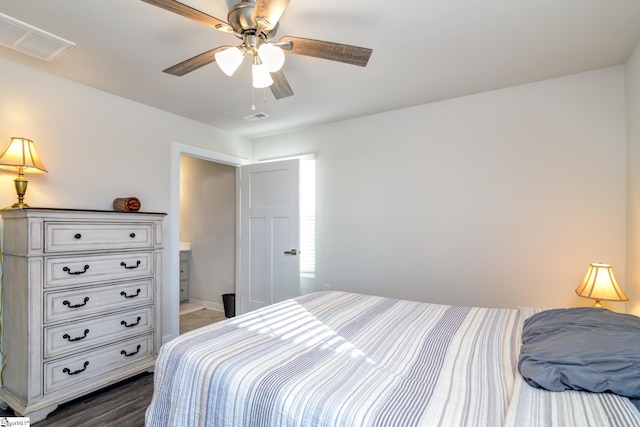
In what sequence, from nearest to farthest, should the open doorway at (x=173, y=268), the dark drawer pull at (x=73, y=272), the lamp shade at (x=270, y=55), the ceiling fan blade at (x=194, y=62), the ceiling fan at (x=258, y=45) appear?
the ceiling fan at (x=258, y=45)
the lamp shade at (x=270, y=55)
the ceiling fan blade at (x=194, y=62)
the dark drawer pull at (x=73, y=272)
the open doorway at (x=173, y=268)

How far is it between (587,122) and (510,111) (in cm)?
55

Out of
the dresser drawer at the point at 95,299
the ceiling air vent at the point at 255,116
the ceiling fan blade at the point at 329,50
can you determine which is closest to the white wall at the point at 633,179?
the ceiling fan blade at the point at 329,50

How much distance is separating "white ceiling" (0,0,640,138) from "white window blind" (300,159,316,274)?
0.96 meters

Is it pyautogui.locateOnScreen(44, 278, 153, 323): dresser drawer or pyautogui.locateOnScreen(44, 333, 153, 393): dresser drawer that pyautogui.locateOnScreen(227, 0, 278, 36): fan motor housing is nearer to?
pyautogui.locateOnScreen(44, 278, 153, 323): dresser drawer

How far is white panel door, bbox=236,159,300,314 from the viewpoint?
3820 millimetres

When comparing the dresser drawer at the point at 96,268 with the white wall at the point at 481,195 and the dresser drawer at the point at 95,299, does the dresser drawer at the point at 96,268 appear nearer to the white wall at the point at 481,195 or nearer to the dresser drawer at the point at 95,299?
the dresser drawer at the point at 95,299

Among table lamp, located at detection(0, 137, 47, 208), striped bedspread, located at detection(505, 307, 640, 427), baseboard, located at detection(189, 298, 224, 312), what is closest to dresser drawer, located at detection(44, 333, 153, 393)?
table lamp, located at detection(0, 137, 47, 208)

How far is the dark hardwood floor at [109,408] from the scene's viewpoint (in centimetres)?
207

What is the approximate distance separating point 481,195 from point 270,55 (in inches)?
88.5

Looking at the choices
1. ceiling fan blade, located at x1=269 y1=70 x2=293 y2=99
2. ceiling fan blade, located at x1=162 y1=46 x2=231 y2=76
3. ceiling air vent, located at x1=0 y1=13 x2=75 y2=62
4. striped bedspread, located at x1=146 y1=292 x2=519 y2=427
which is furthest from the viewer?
ceiling fan blade, located at x1=269 y1=70 x2=293 y2=99

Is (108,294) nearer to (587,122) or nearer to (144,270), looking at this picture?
(144,270)

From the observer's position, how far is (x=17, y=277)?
215cm

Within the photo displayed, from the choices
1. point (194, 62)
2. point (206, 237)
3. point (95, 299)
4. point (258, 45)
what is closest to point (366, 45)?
point (258, 45)

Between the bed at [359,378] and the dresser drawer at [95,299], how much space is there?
1.32m
